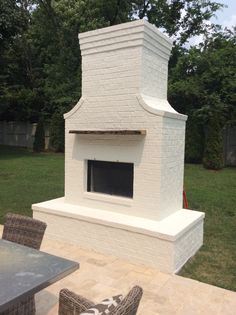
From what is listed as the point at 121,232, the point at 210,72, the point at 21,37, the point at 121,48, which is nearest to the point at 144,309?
the point at 121,232

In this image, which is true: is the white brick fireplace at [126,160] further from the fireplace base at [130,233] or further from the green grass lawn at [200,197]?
the green grass lawn at [200,197]

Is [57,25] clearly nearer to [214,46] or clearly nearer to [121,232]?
[214,46]

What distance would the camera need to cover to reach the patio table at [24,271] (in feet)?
6.29

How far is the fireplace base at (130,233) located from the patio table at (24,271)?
217 cm

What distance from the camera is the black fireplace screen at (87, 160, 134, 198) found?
519cm

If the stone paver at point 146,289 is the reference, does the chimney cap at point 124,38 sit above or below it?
above

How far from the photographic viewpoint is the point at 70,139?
5.73 metres

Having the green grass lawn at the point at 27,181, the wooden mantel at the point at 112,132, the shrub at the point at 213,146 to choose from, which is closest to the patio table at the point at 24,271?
the wooden mantel at the point at 112,132

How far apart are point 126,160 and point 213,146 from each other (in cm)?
836

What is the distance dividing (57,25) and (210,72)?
9.03m

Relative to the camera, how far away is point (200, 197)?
26.5 ft

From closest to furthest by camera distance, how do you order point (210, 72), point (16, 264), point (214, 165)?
point (16, 264) < point (214, 165) < point (210, 72)

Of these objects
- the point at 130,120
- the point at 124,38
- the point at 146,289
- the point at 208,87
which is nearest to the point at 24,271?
the point at 146,289

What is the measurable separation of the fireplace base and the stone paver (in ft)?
0.63
